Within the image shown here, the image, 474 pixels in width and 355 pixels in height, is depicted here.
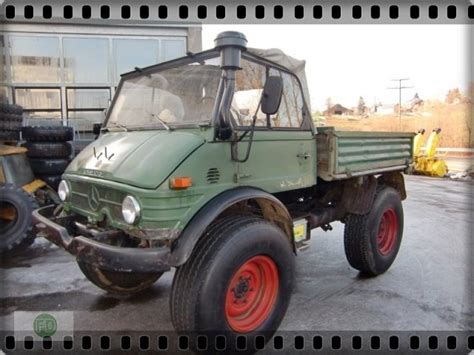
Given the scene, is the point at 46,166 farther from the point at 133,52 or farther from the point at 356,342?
the point at 356,342

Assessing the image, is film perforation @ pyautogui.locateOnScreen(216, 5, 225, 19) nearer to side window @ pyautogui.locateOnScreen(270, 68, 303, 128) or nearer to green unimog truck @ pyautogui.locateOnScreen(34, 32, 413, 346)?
green unimog truck @ pyautogui.locateOnScreen(34, 32, 413, 346)

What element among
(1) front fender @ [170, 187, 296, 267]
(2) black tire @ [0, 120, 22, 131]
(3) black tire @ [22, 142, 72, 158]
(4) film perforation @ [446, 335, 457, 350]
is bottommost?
(4) film perforation @ [446, 335, 457, 350]

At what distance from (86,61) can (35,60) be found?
1.20 metres

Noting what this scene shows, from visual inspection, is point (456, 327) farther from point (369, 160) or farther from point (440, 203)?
point (440, 203)

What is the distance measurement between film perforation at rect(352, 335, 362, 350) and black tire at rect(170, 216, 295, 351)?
2.16ft

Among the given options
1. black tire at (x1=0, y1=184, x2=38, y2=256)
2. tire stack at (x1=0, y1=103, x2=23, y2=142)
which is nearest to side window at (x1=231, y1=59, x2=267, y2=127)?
black tire at (x1=0, y1=184, x2=38, y2=256)

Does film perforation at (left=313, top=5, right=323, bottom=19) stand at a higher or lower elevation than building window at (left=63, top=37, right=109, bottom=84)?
lower

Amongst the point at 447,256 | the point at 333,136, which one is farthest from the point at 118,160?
the point at 447,256

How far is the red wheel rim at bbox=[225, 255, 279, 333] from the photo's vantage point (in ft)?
9.60

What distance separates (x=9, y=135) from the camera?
650 cm

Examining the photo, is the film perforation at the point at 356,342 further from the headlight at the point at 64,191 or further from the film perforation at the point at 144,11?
the film perforation at the point at 144,11

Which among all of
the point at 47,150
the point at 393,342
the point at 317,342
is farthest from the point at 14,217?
the point at 393,342


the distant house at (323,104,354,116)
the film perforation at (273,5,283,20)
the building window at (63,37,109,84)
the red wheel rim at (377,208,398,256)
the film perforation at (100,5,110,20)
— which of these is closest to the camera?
the film perforation at (273,5,283,20)

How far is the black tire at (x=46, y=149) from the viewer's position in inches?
257
